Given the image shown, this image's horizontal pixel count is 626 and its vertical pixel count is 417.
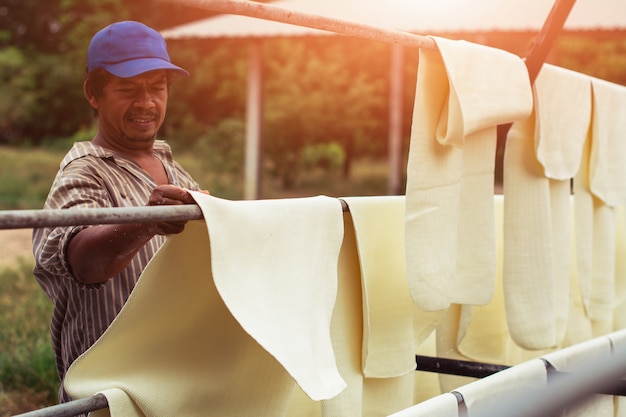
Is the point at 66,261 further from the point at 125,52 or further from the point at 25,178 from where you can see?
the point at 25,178

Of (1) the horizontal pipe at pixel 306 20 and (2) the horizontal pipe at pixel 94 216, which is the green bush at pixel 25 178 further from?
(2) the horizontal pipe at pixel 94 216

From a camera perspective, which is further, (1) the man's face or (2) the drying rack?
(1) the man's face

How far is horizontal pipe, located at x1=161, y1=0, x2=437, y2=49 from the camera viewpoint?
1268 millimetres

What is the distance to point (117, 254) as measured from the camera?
1.37 m

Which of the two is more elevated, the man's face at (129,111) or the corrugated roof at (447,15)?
the corrugated roof at (447,15)

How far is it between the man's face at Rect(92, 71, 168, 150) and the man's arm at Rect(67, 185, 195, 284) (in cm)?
41

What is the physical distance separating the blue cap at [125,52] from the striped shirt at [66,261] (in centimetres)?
17

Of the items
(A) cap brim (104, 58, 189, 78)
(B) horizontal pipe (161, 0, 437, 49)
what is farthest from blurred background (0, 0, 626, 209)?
(B) horizontal pipe (161, 0, 437, 49)

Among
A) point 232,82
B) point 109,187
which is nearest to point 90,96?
point 109,187

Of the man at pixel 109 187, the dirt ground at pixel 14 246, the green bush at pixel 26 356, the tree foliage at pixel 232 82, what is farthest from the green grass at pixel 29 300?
the man at pixel 109 187

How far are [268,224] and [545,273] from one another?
2.84ft

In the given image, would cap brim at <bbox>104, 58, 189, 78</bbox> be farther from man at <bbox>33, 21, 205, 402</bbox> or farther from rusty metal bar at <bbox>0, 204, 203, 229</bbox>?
rusty metal bar at <bbox>0, 204, 203, 229</bbox>

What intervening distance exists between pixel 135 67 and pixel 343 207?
0.51 meters

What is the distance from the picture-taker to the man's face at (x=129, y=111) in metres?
1.76
